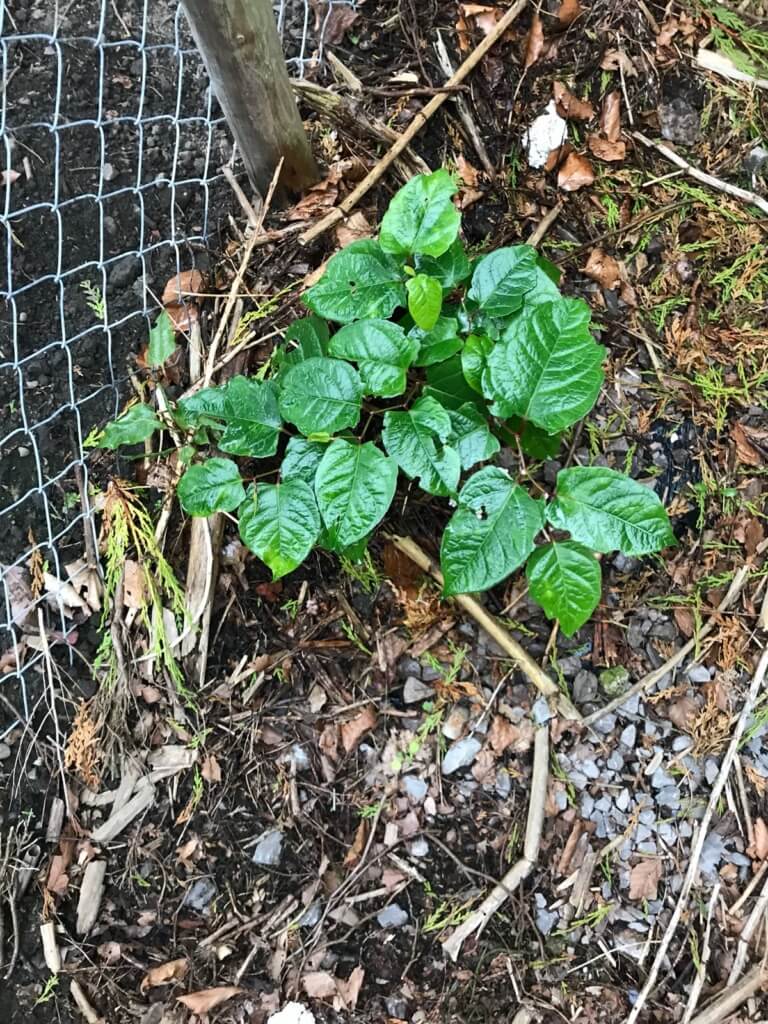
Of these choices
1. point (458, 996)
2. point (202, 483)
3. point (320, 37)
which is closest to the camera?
point (202, 483)

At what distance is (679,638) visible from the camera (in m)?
1.79

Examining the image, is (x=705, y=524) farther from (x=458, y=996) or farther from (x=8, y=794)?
(x=8, y=794)

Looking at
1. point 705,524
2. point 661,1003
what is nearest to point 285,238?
point 705,524

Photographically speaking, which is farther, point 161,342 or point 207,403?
point 161,342

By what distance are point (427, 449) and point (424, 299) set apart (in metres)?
0.27

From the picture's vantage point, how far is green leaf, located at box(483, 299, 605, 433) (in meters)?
1.38

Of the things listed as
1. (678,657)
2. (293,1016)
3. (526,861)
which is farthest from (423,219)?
(293,1016)

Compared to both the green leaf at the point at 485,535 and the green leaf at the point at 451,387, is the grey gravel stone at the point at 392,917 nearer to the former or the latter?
the green leaf at the point at 485,535

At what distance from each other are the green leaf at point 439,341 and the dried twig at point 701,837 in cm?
99

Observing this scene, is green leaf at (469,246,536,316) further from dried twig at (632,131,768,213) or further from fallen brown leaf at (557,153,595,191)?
dried twig at (632,131,768,213)

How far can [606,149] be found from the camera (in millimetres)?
1898

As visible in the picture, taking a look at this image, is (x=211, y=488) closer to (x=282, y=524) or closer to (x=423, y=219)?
(x=282, y=524)

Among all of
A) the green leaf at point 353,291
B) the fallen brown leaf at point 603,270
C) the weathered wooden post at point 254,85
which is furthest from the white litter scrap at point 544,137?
the green leaf at point 353,291

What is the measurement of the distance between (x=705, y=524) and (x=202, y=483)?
112 centimetres
